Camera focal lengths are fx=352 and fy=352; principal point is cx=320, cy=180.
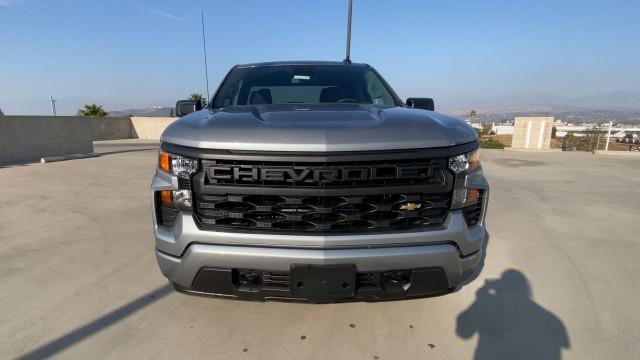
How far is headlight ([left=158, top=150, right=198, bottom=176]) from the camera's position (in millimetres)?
1845

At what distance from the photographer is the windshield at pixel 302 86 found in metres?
3.12

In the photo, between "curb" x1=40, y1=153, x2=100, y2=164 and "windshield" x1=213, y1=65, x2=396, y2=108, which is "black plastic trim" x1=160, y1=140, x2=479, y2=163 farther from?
"curb" x1=40, y1=153, x2=100, y2=164

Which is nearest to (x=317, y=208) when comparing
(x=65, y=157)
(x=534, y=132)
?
(x=65, y=157)

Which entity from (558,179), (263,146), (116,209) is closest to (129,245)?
(116,209)

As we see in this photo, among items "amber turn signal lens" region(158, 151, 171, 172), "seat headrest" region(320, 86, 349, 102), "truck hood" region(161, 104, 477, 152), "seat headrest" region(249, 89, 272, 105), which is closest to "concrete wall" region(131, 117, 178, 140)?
"seat headrest" region(249, 89, 272, 105)

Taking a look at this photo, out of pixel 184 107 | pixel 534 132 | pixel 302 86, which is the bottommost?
pixel 534 132

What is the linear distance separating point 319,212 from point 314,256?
22 centimetres

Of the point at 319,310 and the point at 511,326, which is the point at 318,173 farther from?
the point at 511,326

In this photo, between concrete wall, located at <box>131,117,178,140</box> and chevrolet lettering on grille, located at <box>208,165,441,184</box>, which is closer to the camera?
chevrolet lettering on grille, located at <box>208,165,441,184</box>

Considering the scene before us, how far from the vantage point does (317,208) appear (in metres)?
1.79

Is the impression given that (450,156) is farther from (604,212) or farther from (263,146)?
(604,212)

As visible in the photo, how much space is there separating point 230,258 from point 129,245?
2.51 meters

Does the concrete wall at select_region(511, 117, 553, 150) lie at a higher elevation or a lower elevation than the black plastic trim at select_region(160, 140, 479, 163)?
lower

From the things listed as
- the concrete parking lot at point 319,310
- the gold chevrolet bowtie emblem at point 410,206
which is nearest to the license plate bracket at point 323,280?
the gold chevrolet bowtie emblem at point 410,206
